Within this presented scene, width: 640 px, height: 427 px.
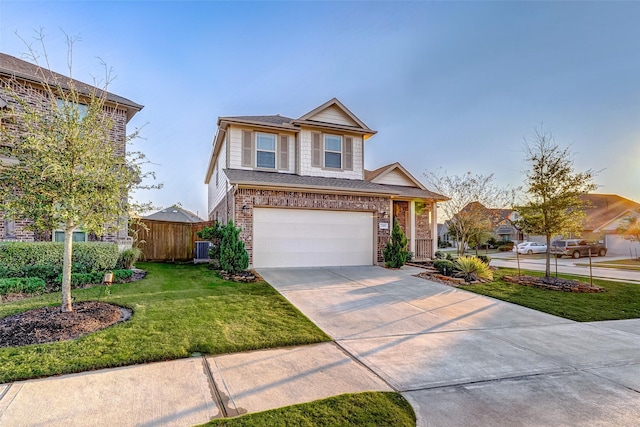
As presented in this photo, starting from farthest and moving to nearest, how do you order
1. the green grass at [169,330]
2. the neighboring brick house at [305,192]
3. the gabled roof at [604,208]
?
the gabled roof at [604,208]
the neighboring brick house at [305,192]
the green grass at [169,330]

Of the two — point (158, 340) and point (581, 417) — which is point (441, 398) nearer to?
point (581, 417)

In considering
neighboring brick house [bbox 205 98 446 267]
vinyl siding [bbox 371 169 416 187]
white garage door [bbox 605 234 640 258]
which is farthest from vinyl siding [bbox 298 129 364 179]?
white garage door [bbox 605 234 640 258]

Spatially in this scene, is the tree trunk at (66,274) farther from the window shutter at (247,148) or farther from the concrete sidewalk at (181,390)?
the window shutter at (247,148)

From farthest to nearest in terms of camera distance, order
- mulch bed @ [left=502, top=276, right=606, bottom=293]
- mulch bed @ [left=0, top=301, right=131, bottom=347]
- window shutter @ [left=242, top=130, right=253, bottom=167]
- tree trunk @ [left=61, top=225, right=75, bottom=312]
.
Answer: window shutter @ [left=242, top=130, right=253, bottom=167] < mulch bed @ [left=502, top=276, right=606, bottom=293] < tree trunk @ [left=61, top=225, right=75, bottom=312] < mulch bed @ [left=0, top=301, right=131, bottom=347]

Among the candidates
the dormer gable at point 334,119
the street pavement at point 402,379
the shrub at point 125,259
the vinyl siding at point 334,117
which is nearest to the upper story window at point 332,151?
the dormer gable at point 334,119

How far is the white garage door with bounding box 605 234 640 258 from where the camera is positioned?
27891 millimetres

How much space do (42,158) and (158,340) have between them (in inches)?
132

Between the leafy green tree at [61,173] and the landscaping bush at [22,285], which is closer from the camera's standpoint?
the leafy green tree at [61,173]

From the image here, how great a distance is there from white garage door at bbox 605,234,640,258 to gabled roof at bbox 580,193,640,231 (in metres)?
1.76

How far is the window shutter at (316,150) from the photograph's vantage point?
1385 cm

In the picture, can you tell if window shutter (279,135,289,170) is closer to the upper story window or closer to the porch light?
the upper story window

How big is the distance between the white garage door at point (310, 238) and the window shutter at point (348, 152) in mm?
2437

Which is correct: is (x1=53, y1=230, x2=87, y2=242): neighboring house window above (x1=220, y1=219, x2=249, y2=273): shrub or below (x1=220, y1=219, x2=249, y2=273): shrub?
above

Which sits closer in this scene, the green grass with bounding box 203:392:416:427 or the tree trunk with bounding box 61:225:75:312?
the green grass with bounding box 203:392:416:427
